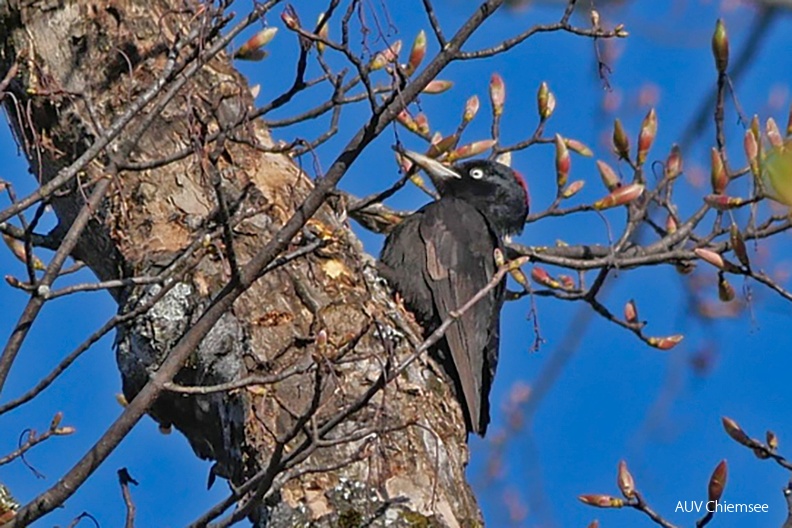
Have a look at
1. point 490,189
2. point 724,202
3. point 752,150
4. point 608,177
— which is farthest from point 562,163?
point 490,189

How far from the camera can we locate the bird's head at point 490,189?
590 cm

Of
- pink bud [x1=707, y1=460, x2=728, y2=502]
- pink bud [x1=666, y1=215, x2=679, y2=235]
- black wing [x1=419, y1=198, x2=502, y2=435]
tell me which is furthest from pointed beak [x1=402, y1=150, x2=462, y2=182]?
pink bud [x1=707, y1=460, x2=728, y2=502]

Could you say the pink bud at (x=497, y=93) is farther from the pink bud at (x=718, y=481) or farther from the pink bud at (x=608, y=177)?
the pink bud at (x=718, y=481)

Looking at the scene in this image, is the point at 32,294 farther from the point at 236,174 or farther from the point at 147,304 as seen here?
the point at 236,174

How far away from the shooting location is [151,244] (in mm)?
3797

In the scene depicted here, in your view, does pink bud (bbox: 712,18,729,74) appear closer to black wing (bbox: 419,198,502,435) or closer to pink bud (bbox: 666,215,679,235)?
pink bud (bbox: 666,215,679,235)

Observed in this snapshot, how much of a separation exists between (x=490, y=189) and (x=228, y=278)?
2.96 metres

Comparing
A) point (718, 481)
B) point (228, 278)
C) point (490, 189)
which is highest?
point (490, 189)

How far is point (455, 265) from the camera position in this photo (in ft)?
17.2

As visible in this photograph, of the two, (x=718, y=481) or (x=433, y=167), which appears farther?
(x=433, y=167)

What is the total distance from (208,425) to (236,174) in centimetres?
78

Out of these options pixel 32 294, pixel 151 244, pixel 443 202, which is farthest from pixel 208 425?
pixel 443 202

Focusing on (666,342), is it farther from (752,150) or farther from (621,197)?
(752,150)

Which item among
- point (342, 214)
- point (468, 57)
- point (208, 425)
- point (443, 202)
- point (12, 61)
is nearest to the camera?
point (468, 57)
